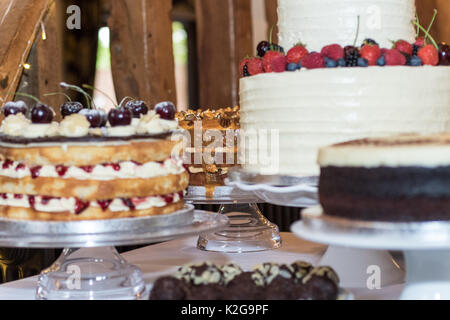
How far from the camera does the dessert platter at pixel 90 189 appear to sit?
5.93 feet

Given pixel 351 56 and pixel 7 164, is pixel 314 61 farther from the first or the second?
pixel 7 164

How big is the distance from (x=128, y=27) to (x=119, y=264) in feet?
7.81

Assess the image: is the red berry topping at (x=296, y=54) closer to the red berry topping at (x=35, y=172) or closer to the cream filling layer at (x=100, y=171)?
the cream filling layer at (x=100, y=171)

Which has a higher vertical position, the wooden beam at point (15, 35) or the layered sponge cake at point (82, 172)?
the wooden beam at point (15, 35)

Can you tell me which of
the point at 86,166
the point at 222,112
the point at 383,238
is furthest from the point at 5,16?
the point at 383,238

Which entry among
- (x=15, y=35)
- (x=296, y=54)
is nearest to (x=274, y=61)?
(x=296, y=54)

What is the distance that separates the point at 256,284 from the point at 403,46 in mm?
849

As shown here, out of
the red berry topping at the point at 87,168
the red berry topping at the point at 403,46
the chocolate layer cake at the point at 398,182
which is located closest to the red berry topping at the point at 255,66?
the red berry topping at the point at 403,46

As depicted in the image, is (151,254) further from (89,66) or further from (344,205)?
(89,66)

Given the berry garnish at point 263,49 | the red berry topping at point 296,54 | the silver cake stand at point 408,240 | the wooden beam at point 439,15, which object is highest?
the wooden beam at point 439,15

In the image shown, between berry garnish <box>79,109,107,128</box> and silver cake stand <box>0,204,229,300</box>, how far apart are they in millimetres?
284

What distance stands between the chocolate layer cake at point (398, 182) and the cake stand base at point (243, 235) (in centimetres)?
107

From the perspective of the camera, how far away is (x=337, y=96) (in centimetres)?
197

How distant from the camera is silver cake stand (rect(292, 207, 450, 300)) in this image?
1.31 metres
